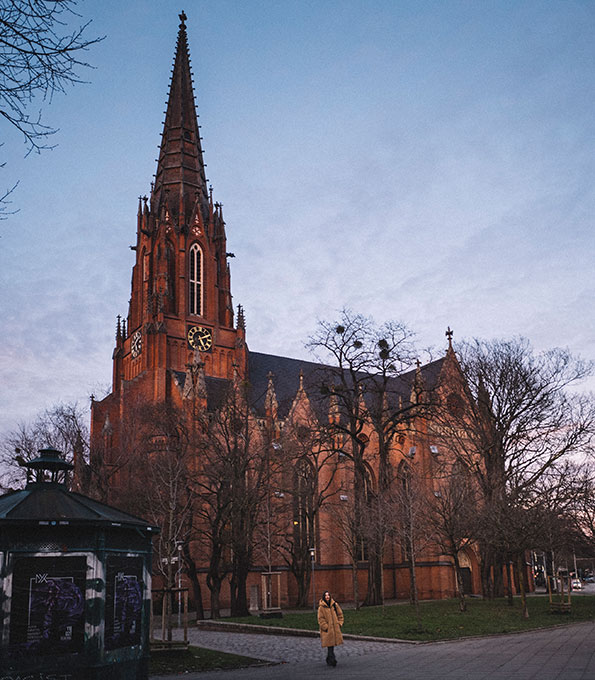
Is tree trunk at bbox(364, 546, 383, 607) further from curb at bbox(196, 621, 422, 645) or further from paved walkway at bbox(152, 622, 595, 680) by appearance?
paved walkway at bbox(152, 622, 595, 680)

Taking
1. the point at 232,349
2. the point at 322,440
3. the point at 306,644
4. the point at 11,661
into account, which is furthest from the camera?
the point at 232,349

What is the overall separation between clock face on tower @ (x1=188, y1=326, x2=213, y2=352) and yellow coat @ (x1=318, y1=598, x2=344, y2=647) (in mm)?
40086

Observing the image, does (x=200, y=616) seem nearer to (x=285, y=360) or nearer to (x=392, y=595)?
(x=392, y=595)

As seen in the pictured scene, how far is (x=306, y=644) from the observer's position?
19.7 metres

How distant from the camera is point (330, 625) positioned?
594 inches

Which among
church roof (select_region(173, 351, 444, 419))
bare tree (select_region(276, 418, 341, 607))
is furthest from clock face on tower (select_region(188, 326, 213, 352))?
bare tree (select_region(276, 418, 341, 607))

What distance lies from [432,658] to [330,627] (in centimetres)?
232

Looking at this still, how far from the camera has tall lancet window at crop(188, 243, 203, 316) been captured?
185ft

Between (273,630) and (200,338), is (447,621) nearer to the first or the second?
(273,630)

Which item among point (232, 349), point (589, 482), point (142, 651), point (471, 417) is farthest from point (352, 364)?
point (142, 651)

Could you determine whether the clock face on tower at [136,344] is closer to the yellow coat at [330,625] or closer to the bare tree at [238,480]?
the bare tree at [238,480]

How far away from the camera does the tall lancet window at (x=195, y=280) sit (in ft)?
185

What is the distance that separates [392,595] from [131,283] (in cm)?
3265

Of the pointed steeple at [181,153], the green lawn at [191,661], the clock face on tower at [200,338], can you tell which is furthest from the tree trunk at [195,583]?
the pointed steeple at [181,153]
